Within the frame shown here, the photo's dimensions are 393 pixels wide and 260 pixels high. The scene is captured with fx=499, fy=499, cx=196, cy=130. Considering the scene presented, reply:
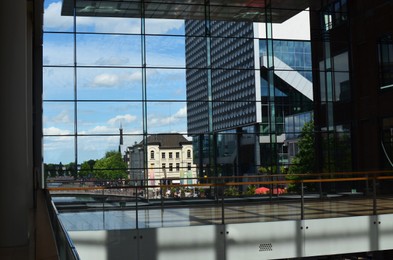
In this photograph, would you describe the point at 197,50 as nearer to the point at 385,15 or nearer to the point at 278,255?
the point at 385,15

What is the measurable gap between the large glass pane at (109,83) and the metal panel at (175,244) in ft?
32.6

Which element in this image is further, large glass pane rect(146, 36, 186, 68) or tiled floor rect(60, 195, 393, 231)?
large glass pane rect(146, 36, 186, 68)

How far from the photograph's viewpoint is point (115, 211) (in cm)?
1377

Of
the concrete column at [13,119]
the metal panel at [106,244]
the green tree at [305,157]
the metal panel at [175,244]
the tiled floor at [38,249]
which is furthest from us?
the green tree at [305,157]

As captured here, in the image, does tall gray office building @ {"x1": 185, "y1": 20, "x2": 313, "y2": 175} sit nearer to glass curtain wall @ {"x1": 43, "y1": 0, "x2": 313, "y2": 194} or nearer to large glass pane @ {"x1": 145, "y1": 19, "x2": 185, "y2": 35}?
glass curtain wall @ {"x1": 43, "y1": 0, "x2": 313, "y2": 194}

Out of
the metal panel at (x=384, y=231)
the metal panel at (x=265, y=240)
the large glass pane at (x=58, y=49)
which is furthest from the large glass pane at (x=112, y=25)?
the metal panel at (x=384, y=231)

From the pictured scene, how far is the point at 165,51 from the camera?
66.2 ft

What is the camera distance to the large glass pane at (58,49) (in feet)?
62.0

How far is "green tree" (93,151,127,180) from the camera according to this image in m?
19.4

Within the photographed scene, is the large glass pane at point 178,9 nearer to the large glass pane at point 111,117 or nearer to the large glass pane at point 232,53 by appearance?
the large glass pane at point 232,53

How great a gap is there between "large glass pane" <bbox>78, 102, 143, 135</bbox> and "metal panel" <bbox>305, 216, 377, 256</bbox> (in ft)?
32.7

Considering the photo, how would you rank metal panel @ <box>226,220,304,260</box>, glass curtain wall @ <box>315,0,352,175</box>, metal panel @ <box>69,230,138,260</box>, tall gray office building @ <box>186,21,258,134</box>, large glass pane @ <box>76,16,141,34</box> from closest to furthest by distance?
1. metal panel @ <box>69,230,138,260</box>
2. metal panel @ <box>226,220,304,260</box>
3. large glass pane @ <box>76,16,141,34</box>
4. tall gray office building @ <box>186,21,258,134</box>
5. glass curtain wall @ <box>315,0,352,175</box>

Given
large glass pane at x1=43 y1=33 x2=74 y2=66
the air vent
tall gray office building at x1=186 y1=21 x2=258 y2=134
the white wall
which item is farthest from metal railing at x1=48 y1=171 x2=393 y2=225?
large glass pane at x1=43 y1=33 x2=74 y2=66

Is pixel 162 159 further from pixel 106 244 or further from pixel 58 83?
pixel 106 244
